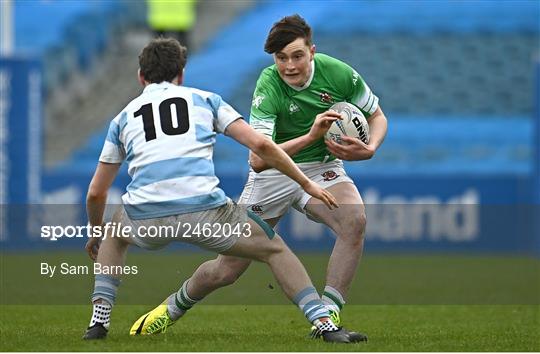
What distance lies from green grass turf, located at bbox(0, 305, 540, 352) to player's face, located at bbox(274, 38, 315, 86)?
1.49m

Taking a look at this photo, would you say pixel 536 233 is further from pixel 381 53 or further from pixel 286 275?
pixel 286 275

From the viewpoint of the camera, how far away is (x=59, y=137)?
847 inches

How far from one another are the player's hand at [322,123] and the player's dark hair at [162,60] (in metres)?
0.82

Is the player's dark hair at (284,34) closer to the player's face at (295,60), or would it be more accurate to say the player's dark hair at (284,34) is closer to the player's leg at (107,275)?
the player's face at (295,60)

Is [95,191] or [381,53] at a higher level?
[95,191]

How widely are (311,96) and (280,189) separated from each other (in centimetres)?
58

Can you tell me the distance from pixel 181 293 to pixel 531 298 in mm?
4388

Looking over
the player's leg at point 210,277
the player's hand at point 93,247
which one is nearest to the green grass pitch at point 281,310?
the player's leg at point 210,277

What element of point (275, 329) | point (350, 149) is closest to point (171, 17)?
point (275, 329)

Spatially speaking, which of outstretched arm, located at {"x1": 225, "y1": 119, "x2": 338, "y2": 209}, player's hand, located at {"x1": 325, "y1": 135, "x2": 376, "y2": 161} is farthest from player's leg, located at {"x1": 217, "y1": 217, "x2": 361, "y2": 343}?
player's hand, located at {"x1": 325, "y1": 135, "x2": 376, "y2": 161}

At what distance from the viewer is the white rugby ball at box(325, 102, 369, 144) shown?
746cm

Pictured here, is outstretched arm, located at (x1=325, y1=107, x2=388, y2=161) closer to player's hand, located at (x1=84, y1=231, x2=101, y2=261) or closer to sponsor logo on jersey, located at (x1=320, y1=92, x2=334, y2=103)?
sponsor logo on jersey, located at (x1=320, y1=92, x2=334, y2=103)

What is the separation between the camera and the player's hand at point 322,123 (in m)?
6.93

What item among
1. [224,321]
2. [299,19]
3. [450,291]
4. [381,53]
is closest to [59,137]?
[381,53]
